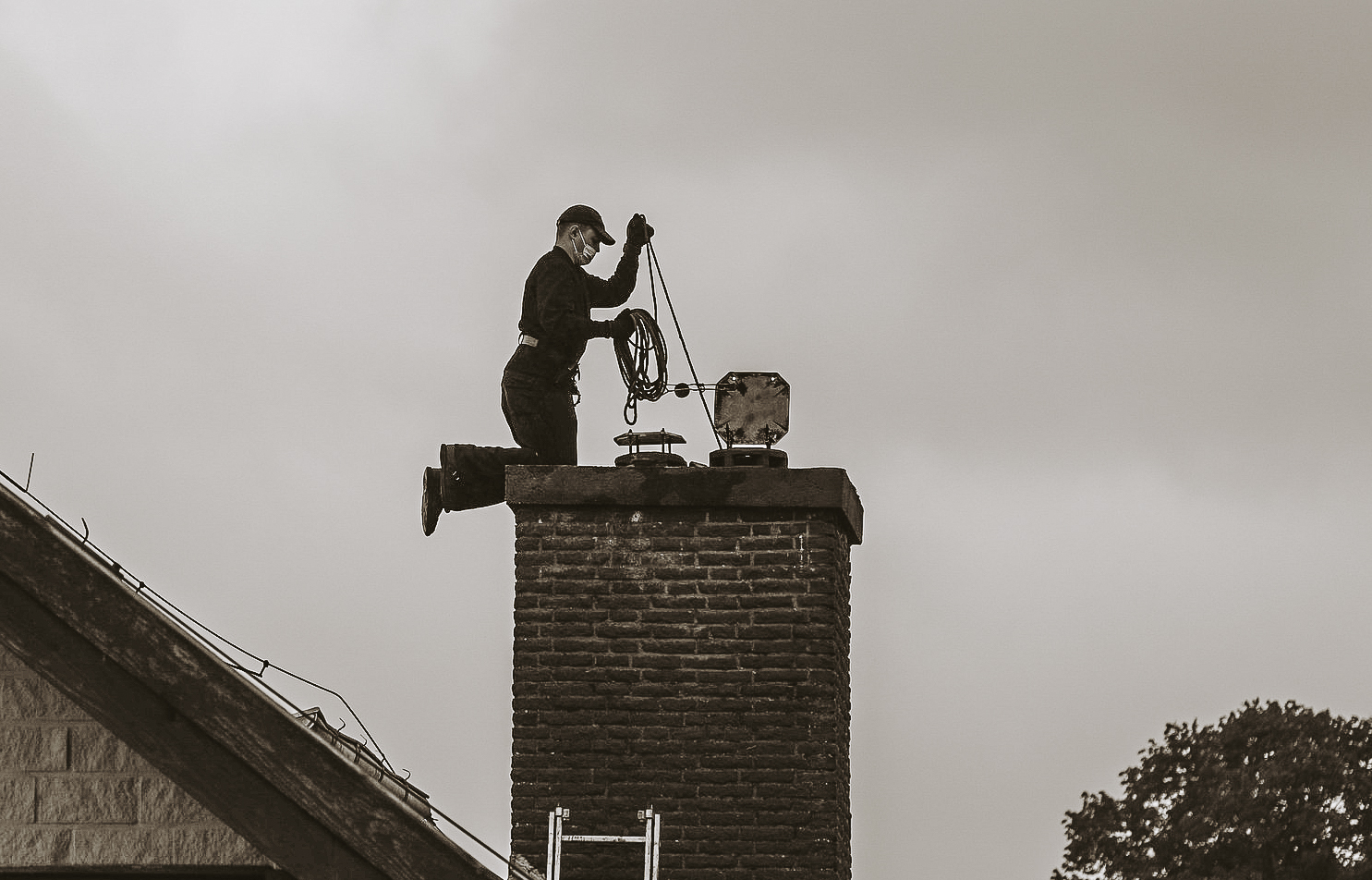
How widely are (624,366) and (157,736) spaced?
4.31m

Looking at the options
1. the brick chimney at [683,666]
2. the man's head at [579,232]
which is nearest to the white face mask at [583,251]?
the man's head at [579,232]

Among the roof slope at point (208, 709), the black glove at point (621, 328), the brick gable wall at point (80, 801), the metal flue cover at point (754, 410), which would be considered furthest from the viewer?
the black glove at point (621, 328)

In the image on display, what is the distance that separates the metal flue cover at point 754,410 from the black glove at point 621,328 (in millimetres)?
678

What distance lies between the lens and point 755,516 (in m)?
10.2

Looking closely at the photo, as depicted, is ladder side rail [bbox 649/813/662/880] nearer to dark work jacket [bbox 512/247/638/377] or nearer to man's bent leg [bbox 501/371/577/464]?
man's bent leg [bbox 501/371/577/464]

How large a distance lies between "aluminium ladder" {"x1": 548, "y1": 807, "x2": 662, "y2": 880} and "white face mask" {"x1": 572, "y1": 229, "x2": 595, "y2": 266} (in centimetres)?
282

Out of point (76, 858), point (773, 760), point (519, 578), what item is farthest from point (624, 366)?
point (76, 858)

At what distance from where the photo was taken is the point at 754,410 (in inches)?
417

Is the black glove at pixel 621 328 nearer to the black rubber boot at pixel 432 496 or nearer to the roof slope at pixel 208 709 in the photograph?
the black rubber boot at pixel 432 496

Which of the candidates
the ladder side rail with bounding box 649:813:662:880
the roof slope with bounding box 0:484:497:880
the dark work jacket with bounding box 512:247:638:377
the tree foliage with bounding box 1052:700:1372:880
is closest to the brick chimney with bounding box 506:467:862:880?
the ladder side rail with bounding box 649:813:662:880

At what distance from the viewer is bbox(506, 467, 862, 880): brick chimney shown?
9.87 m

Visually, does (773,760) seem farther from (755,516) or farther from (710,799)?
(755,516)

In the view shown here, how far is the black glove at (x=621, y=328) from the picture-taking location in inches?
437

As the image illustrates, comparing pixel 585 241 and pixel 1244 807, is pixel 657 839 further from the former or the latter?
pixel 1244 807
